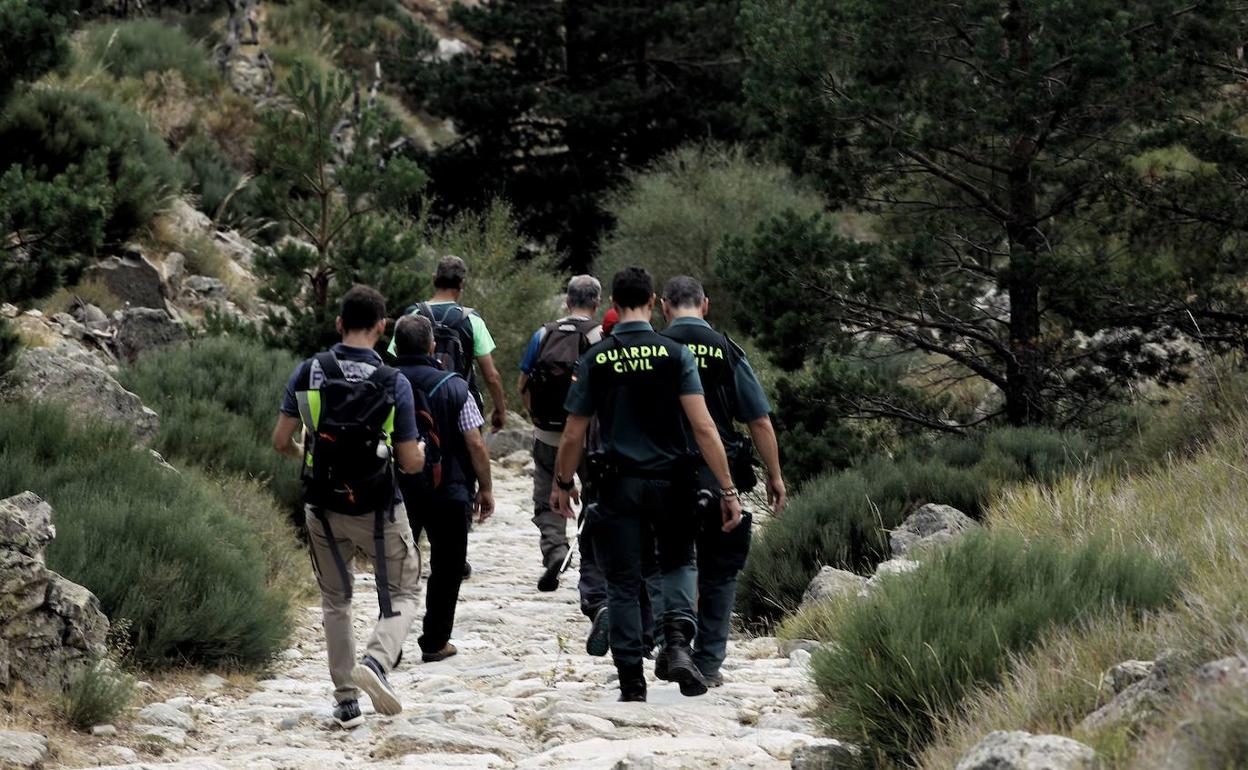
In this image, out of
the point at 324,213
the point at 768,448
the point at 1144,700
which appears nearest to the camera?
the point at 1144,700

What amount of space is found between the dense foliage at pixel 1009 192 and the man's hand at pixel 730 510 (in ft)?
22.2

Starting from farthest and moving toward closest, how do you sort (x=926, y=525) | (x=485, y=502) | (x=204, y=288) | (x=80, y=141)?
(x=204, y=288), (x=80, y=141), (x=926, y=525), (x=485, y=502)

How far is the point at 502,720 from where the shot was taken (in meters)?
6.82

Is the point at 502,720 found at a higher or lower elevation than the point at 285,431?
lower

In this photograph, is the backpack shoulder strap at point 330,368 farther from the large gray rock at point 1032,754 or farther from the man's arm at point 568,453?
the large gray rock at point 1032,754

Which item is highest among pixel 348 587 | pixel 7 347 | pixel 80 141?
pixel 80 141

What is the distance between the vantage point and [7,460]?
937cm

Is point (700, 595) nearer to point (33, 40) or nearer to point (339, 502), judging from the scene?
point (339, 502)

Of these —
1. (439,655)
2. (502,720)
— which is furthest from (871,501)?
(502,720)

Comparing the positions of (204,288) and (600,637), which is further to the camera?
(204,288)

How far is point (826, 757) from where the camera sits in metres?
5.59

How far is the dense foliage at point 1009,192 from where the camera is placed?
13.2m

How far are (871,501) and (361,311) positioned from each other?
18.8 feet

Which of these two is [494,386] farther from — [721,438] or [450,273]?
[721,438]
